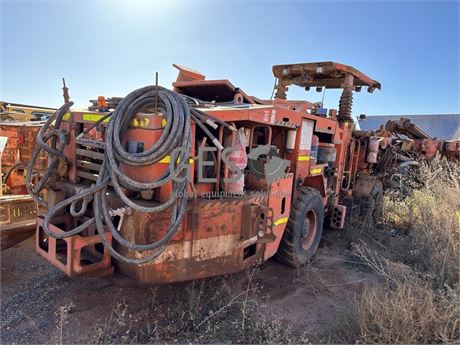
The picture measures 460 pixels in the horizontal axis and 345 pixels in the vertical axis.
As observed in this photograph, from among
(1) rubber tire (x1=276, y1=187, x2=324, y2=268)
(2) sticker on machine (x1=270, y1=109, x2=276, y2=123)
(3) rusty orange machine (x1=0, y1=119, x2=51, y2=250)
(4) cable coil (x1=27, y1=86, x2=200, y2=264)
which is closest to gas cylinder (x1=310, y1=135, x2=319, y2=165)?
(1) rubber tire (x1=276, y1=187, x2=324, y2=268)

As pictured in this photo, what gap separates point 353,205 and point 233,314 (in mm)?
3887

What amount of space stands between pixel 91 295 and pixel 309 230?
271 cm

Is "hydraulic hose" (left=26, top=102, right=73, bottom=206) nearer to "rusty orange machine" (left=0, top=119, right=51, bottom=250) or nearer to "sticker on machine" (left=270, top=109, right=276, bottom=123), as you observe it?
"rusty orange machine" (left=0, top=119, right=51, bottom=250)

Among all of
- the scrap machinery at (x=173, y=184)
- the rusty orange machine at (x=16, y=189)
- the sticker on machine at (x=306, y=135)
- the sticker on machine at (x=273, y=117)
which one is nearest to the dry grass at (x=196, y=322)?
the scrap machinery at (x=173, y=184)

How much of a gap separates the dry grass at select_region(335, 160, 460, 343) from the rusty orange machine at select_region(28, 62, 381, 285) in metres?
1.01

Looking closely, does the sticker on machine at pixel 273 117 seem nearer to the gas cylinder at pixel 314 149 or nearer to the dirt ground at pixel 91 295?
the gas cylinder at pixel 314 149

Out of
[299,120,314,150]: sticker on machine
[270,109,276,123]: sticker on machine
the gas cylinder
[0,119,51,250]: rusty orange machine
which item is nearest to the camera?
[270,109,276,123]: sticker on machine

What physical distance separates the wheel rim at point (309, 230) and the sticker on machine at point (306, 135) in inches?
37.0

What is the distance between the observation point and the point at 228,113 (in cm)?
280

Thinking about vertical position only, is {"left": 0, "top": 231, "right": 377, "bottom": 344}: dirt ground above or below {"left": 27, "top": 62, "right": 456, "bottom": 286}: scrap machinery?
below

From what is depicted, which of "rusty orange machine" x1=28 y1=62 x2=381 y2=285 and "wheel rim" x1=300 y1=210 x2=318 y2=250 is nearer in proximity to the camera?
"rusty orange machine" x1=28 y1=62 x2=381 y2=285

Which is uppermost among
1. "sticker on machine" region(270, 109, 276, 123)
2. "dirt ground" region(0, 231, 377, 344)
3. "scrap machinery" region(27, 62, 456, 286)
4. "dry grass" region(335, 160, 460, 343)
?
"sticker on machine" region(270, 109, 276, 123)

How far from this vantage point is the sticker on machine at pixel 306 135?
3775 mm

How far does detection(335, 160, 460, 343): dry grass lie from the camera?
8.43 feet
